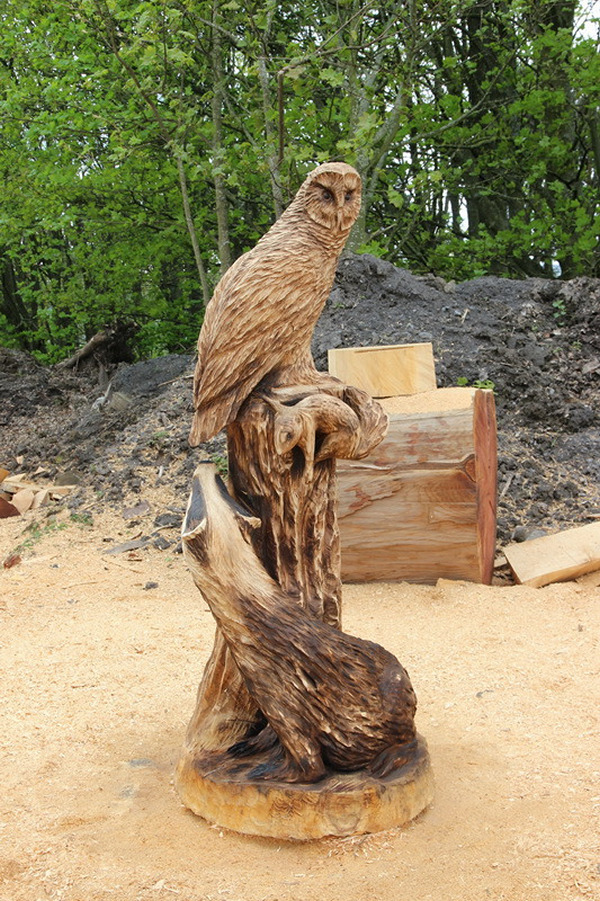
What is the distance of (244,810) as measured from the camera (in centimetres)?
238

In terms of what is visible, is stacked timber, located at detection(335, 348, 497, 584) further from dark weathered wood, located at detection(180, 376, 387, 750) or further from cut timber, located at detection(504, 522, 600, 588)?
dark weathered wood, located at detection(180, 376, 387, 750)

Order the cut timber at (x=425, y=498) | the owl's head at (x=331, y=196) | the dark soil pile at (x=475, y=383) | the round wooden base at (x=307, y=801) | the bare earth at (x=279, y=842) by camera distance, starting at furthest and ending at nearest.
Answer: the dark soil pile at (x=475, y=383), the cut timber at (x=425, y=498), the owl's head at (x=331, y=196), the round wooden base at (x=307, y=801), the bare earth at (x=279, y=842)

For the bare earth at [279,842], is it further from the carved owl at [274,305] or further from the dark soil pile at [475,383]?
the dark soil pile at [475,383]

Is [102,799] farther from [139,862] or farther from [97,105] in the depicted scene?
[97,105]

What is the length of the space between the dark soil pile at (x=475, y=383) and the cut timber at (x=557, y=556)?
435 mm

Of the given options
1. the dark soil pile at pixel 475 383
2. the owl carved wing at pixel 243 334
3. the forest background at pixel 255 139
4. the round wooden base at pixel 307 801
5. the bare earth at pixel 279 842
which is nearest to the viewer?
the bare earth at pixel 279 842

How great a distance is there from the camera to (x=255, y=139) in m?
9.73

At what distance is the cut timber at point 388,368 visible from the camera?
5309mm

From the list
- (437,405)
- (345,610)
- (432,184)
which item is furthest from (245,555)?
(432,184)

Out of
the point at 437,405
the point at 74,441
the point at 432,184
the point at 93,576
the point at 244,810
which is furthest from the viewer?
the point at 432,184

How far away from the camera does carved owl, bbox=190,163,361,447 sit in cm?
247

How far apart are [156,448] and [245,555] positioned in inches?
198

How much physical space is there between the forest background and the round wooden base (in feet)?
18.7

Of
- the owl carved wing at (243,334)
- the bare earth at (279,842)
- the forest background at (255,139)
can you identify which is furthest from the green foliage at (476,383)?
the owl carved wing at (243,334)
